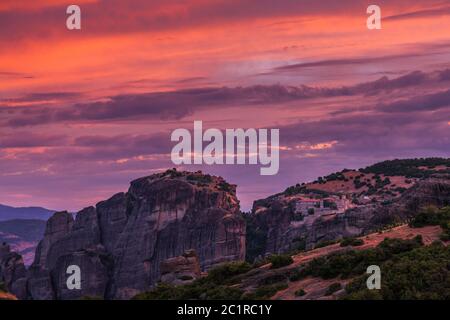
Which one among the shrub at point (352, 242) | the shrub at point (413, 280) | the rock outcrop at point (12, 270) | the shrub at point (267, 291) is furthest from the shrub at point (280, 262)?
the rock outcrop at point (12, 270)

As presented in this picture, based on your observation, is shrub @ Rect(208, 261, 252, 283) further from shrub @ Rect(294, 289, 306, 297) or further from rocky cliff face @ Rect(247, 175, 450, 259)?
rocky cliff face @ Rect(247, 175, 450, 259)

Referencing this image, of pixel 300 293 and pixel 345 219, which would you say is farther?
pixel 345 219

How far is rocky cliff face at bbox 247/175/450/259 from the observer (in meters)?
92.7

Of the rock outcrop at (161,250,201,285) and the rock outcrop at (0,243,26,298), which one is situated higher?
the rock outcrop at (161,250,201,285)

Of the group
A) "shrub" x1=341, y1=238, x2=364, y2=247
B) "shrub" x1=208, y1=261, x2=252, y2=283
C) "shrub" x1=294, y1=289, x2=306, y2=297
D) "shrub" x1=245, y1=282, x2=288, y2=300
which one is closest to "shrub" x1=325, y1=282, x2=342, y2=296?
"shrub" x1=294, y1=289, x2=306, y2=297

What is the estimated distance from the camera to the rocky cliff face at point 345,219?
9268 centimetres

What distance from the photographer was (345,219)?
119m

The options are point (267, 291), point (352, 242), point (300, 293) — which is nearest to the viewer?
point (300, 293)

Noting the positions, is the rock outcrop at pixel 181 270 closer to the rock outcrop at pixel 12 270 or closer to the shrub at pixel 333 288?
the shrub at pixel 333 288

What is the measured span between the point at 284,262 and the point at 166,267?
23463mm

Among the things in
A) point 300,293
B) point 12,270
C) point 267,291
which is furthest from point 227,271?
point 12,270

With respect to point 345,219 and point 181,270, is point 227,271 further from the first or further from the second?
point 345,219
